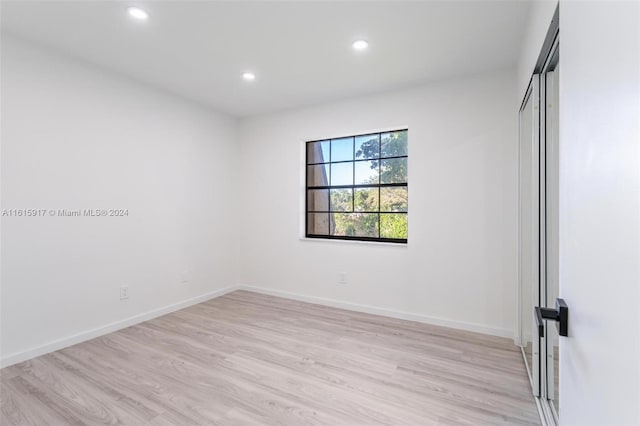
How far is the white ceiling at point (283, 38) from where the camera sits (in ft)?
6.82

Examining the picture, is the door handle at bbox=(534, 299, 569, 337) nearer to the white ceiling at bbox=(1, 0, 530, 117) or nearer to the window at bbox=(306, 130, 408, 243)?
the white ceiling at bbox=(1, 0, 530, 117)

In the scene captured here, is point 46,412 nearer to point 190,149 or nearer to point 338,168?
point 190,149

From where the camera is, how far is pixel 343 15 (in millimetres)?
2141

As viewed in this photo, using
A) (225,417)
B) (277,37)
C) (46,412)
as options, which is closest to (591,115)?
(225,417)

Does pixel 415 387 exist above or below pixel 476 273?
below

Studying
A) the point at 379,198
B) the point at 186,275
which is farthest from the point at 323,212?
the point at 186,275

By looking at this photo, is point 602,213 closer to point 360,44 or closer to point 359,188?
point 360,44

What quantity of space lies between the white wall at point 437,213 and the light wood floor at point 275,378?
364 mm

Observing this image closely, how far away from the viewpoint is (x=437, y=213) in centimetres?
316

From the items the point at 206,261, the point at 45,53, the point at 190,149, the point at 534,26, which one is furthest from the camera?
the point at 206,261

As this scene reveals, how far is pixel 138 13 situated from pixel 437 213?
305 centimetres

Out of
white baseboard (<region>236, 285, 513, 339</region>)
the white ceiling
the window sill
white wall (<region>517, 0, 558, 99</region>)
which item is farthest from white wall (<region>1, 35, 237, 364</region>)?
white wall (<region>517, 0, 558, 99</region>)

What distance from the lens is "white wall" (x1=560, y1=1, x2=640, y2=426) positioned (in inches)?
19.8

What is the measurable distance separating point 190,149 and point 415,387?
3.47m
